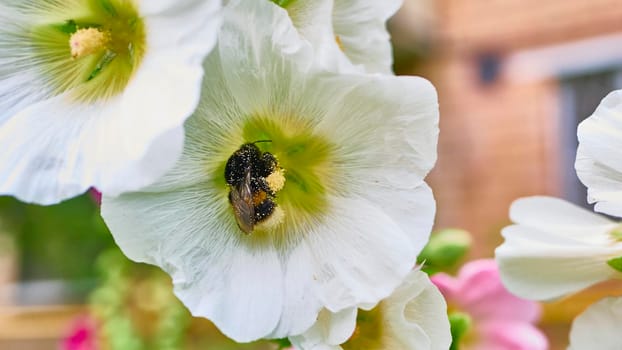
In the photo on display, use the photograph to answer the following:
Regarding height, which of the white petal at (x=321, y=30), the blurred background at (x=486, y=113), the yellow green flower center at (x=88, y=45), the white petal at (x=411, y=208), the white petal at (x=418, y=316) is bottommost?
the blurred background at (x=486, y=113)

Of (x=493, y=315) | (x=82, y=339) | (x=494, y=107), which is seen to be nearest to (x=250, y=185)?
(x=493, y=315)

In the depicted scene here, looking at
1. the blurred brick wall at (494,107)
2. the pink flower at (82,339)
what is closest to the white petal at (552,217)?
the pink flower at (82,339)

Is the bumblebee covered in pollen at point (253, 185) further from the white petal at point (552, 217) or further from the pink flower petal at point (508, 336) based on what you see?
the pink flower petal at point (508, 336)

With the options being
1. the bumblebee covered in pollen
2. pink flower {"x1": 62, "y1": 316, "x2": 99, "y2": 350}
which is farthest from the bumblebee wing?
pink flower {"x1": 62, "y1": 316, "x2": 99, "y2": 350}

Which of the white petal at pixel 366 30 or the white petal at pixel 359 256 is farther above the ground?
the white petal at pixel 366 30

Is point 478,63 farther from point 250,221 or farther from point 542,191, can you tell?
point 250,221

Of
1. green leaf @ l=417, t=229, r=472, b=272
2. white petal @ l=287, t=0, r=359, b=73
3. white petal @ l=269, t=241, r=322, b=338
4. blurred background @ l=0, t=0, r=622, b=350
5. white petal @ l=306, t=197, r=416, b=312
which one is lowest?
blurred background @ l=0, t=0, r=622, b=350

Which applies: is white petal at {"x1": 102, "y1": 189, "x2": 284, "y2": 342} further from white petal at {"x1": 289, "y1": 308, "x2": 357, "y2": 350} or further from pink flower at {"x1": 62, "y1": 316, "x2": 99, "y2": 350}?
pink flower at {"x1": 62, "y1": 316, "x2": 99, "y2": 350}
